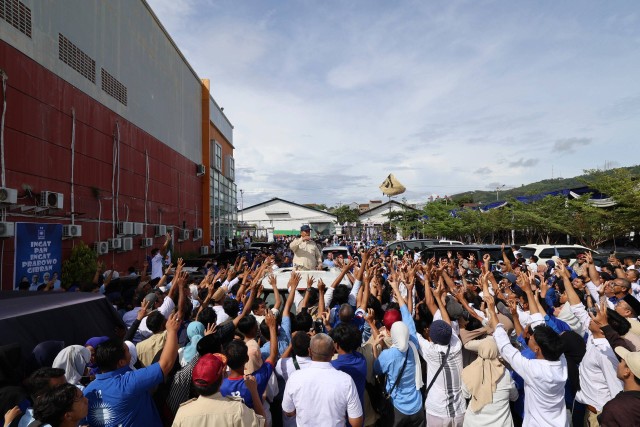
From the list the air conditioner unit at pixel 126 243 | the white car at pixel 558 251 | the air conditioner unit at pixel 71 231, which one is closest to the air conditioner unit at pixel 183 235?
the air conditioner unit at pixel 126 243

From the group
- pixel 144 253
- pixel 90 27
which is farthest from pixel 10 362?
pixel 144 253

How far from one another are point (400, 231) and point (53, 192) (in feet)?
136

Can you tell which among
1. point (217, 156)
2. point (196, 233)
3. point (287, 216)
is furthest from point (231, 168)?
point (287, 216)

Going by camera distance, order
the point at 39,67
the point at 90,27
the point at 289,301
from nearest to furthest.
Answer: the point at 289,301, the point at 39,67, the point at 90,27

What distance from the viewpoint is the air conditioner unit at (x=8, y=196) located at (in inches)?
326

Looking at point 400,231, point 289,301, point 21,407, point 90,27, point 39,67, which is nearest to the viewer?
point 21,407

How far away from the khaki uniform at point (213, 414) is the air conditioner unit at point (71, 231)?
1014 centimetres

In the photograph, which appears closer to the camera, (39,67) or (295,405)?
(295,405)

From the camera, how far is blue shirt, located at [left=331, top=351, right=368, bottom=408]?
10.5ft

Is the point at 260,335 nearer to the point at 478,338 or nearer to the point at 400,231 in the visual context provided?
the point at 478,338

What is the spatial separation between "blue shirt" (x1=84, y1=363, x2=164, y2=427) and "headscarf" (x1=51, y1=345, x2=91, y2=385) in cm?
43

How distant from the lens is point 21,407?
107 inches

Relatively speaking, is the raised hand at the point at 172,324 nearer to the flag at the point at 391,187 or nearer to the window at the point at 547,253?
the window at the point at 547,253

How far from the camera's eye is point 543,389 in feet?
10.3
